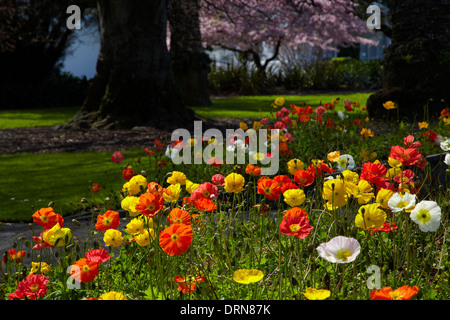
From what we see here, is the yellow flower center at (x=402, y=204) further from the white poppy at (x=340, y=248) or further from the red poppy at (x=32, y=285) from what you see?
the red poppy at (x=32, y=285)

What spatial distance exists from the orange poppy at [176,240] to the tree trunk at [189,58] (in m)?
13.9

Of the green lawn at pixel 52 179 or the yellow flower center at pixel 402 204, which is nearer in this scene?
the yellow flower center at pixel 402 204

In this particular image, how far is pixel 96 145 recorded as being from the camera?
30.0 feet

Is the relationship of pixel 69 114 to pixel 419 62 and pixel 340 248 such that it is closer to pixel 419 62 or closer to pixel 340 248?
pixel 419 62

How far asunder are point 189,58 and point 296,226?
46.4 feet

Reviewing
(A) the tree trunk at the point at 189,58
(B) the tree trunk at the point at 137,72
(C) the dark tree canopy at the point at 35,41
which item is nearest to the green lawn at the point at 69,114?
(A) the tree trunk at the point at 189,58

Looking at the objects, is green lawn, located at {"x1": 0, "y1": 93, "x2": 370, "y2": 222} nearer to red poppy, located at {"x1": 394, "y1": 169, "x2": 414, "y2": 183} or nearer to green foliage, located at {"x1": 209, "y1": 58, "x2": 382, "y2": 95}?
red poppy, located at {"x1": 394, "y1": 169, "x2": 414, "y2": 183}

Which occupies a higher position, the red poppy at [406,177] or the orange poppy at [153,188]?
the red poppy at [406,177]

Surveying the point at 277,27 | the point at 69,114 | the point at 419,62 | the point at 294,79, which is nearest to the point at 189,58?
the point at 69,114

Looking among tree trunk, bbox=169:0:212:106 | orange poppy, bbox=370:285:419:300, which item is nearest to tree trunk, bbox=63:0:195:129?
tree trunk, bbox=169:0:212:106

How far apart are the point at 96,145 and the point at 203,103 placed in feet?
24.0

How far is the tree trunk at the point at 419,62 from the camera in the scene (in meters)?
7.82

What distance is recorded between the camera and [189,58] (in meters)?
15.7
